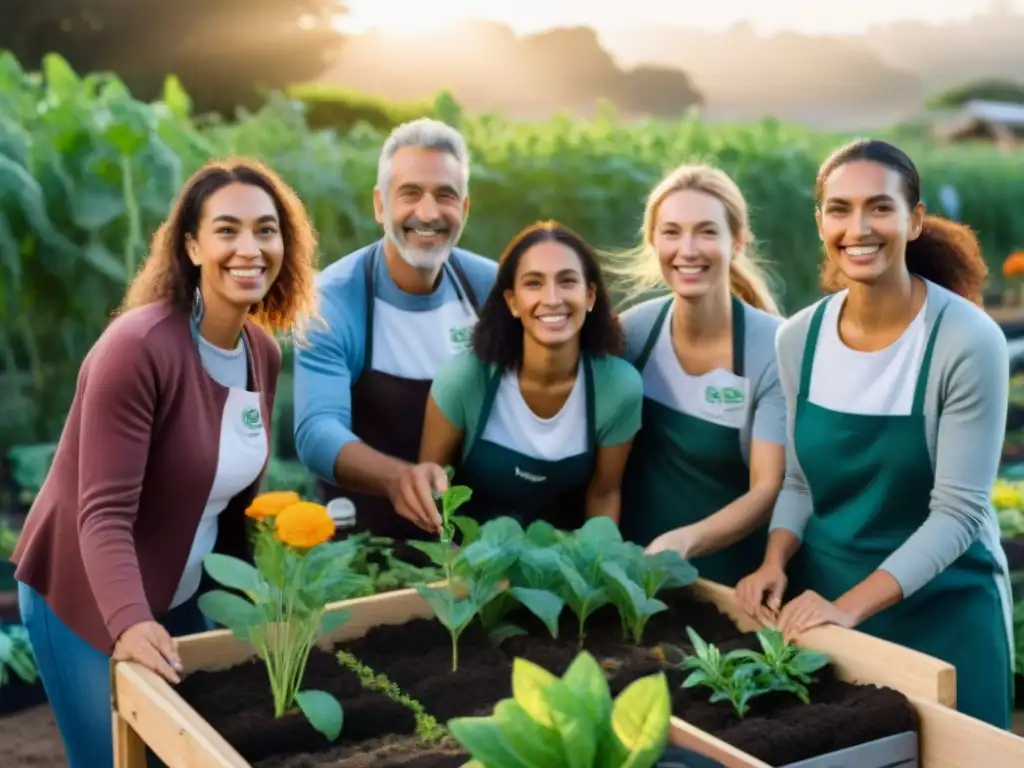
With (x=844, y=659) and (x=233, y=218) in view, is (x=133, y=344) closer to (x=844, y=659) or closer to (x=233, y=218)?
(x=233, y=218)

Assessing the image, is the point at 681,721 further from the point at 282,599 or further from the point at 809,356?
the point at 809,356

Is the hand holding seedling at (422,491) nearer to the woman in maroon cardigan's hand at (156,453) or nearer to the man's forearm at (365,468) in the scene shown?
the man's forearm at (365,468)

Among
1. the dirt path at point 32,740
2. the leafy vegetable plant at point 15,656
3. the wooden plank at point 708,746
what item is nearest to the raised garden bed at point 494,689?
the wooden plank at point 708,746

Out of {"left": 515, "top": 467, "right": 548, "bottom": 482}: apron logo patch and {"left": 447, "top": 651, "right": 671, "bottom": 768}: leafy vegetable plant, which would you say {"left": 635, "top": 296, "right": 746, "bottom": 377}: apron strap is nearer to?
{"left": 515, "top": 467, "right": 548, "bottom": 482}: apron logo patch

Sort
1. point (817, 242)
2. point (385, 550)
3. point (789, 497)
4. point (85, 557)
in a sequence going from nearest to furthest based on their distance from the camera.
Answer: point (85, 557), point (789, 497), point (385, 550), point (817, 242)

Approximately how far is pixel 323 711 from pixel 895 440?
3.66 ft

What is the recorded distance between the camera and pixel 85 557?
85.7 inches

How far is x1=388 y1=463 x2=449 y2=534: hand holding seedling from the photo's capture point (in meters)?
2.57

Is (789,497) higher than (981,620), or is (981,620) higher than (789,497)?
(789,497)

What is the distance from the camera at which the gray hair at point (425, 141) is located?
9.93 ft

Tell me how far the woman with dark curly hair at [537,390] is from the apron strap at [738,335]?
23 cm

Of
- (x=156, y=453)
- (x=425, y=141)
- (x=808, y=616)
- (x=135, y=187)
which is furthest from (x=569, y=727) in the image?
(x=135, y=187)

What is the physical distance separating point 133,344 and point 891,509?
4.56 feet

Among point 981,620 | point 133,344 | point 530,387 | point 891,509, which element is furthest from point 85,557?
point 981,620
